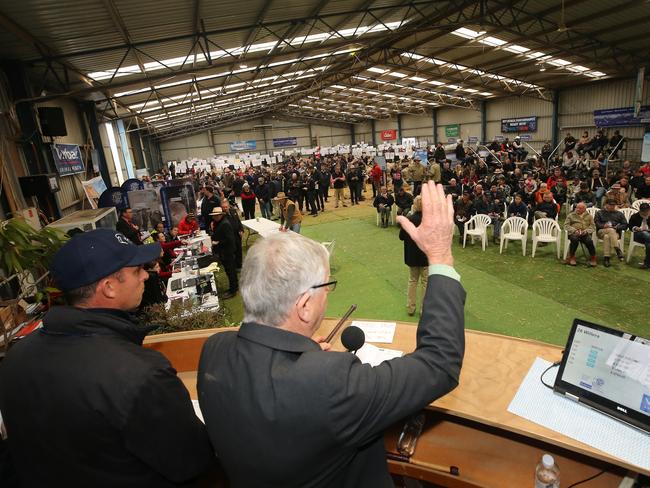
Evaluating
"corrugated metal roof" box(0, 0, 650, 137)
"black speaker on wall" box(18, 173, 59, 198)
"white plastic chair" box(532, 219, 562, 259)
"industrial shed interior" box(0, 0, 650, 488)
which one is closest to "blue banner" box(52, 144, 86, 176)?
"industrial shed interior" box(0, 0, 650, 488)

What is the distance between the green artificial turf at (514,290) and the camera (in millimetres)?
5086

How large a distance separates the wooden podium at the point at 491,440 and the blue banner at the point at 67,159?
10595 millimetres

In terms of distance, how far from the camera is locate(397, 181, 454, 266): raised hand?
1.22 metres

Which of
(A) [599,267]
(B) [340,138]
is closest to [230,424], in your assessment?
(A) [599,267]

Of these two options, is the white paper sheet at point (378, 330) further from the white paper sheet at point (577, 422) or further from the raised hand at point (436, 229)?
the raised hand at point (436, 229)

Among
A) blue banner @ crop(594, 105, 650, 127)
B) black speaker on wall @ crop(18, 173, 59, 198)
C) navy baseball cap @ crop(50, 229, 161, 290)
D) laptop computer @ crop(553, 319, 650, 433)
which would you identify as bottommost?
laptop computer @ crop(553, 319, 650, 433)

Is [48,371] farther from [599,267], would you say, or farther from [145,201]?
[145,201]

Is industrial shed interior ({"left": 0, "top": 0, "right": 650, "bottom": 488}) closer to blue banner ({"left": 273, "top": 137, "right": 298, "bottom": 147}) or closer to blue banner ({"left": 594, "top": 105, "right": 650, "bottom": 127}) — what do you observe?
blue banner ({"left": 594, "top": 105, "right": 650, "bottom": 127})

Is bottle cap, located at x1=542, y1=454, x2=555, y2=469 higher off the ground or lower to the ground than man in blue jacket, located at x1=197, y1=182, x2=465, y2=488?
lower

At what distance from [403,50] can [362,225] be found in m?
7.29

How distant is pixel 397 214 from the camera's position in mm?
10039

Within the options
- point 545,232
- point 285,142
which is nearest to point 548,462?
point 545,232

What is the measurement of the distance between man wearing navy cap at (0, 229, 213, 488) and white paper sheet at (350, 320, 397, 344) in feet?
4.54

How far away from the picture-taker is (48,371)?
1271 millimetres
